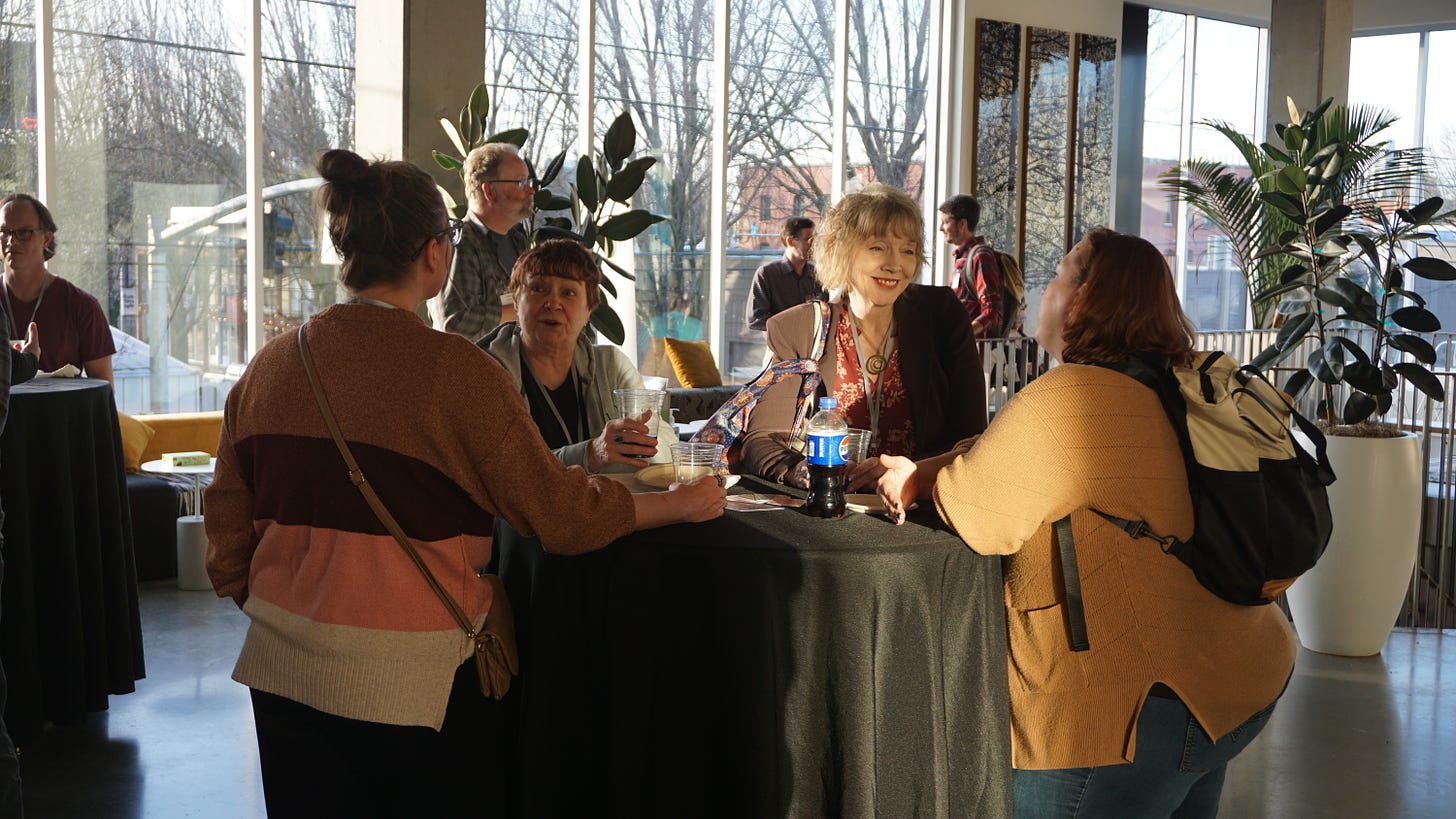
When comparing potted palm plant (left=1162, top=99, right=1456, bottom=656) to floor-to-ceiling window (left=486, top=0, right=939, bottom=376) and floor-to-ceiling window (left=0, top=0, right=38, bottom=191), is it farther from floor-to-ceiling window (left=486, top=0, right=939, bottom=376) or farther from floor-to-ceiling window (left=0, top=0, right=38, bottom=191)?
floor-to-ceiling window (left=0, top=0, right=38, bottom=191)

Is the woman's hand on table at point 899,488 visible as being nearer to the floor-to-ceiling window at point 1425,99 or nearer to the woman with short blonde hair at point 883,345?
the woman with short blonde hair at point 883,345

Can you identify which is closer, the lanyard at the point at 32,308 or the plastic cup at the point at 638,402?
the plastic cup at the point at 638,402

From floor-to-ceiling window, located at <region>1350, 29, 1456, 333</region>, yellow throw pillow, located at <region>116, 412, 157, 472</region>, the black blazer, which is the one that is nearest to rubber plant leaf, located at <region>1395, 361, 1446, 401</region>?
the black blazer

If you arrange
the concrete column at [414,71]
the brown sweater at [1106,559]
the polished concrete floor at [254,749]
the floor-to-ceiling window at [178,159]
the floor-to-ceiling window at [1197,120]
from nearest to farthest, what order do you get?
the brown sweater at [1106,559] < the polished concrete floor at [254,749] < the floor-to-ceiling window at [178,159] < the concrete column at [414,71] < the floor-to-ceiling window at [1197,120]

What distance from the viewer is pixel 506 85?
8.91 metres

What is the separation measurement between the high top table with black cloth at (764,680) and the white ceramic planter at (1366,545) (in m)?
3.39

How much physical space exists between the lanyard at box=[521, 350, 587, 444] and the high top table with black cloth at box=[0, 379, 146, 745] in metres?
1.65

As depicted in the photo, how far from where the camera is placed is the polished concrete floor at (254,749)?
140 inches

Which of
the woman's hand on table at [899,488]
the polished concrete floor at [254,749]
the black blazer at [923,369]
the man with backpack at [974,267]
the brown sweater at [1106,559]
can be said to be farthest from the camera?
the man with backpack at [974,267]

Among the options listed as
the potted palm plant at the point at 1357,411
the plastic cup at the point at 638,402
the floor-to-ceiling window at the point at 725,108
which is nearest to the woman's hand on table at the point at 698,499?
the plastic cup at the point at 638,402

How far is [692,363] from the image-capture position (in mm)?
9469

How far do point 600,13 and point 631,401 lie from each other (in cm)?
738

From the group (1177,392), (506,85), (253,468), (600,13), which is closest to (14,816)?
(253,468)

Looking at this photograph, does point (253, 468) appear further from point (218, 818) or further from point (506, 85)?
point (506, 85)
